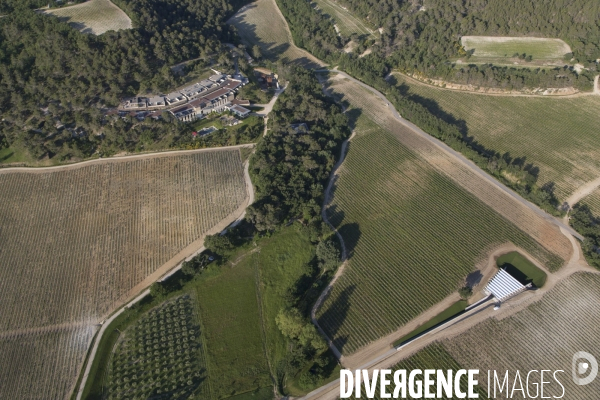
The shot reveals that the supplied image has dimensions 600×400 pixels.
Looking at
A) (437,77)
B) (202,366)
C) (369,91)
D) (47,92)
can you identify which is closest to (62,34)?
(47,92)

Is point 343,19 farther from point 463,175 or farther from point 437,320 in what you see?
point 437,320

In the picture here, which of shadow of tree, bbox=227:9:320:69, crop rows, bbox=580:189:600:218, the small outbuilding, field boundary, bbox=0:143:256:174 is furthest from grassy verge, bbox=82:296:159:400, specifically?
shadow of tree, bbox=227:9:320:69

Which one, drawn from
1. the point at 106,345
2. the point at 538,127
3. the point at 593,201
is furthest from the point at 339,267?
the point at 538,127

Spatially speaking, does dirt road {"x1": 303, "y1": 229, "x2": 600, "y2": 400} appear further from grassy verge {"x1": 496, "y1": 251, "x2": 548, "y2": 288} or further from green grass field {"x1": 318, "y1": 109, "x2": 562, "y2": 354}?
green grass field {"x1": 318, "y1": 109, "x2": 562, "y2": 354}

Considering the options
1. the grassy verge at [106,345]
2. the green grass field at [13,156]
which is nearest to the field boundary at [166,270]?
the grassy verge at [106,345]

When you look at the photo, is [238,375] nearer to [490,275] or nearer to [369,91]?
[490,275]

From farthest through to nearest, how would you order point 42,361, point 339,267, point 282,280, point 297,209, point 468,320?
point 297,209 → point 339,267 → point 282,280 → point 468,320 → point 42,361
